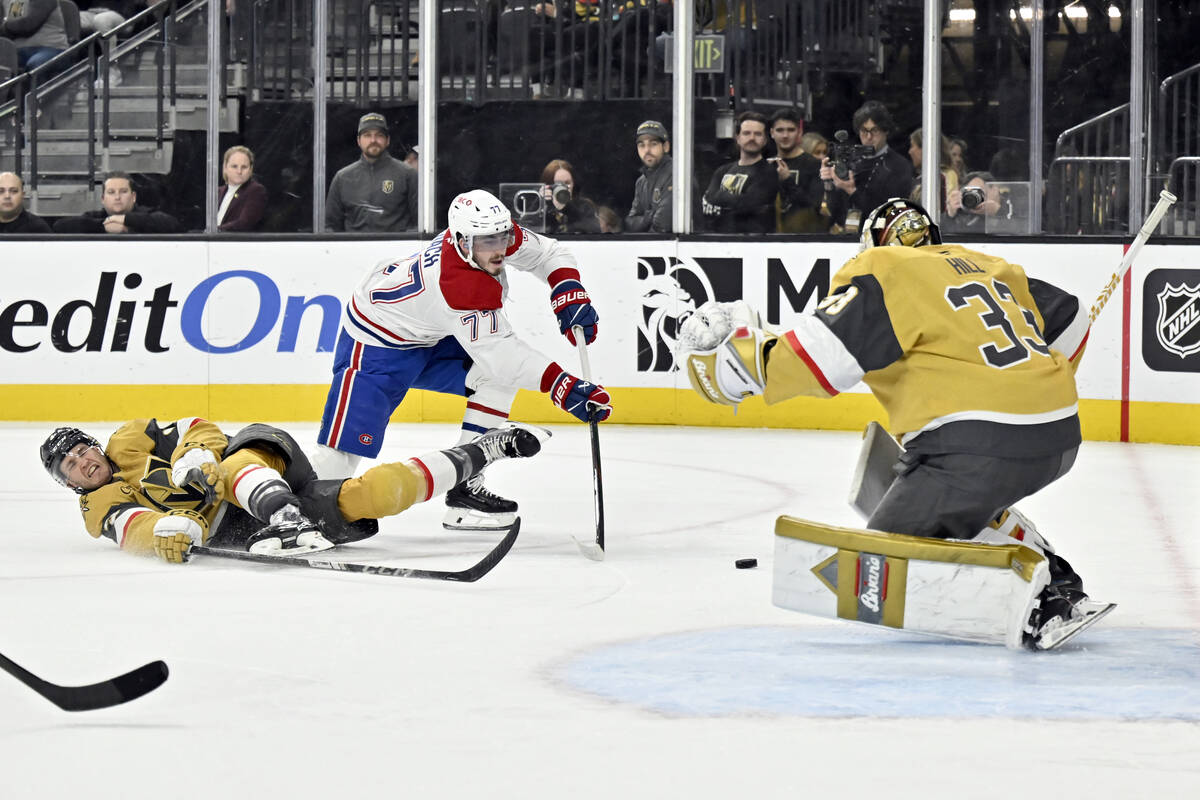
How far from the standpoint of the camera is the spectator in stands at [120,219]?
25.4 ft

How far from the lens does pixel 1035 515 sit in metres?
4.96

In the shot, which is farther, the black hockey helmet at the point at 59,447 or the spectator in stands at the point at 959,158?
the spectator in stands at the point at 959,158

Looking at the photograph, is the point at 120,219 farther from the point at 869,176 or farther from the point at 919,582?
the point at 919,582

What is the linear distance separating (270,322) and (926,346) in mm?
5103

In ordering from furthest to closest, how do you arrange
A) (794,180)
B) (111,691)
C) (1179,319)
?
1. (794,180)
2. (1179,319)
3. (111,691)

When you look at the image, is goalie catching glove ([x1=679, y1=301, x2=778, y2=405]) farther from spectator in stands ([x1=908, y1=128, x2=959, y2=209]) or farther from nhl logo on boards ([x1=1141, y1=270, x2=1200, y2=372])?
spectator in stands ([x1=908, y1=128, x2=959, y2=209])

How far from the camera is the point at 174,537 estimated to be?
13.1 ft

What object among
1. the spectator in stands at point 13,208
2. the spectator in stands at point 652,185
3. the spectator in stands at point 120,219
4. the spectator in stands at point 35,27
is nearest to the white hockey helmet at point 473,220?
the spectator in stands at point 652,185

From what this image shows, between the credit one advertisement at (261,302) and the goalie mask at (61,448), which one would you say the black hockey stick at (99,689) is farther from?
the credit one advertisement at (261,302)

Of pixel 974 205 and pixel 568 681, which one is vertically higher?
pixel 974 205

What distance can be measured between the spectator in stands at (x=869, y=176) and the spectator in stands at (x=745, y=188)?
28cm

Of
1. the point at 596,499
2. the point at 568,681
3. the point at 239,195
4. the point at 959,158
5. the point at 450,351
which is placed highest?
the point at 959,158

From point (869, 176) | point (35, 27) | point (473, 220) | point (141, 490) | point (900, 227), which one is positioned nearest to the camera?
point (900, 227)

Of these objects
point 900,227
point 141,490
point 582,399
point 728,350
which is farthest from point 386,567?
point 900,227
